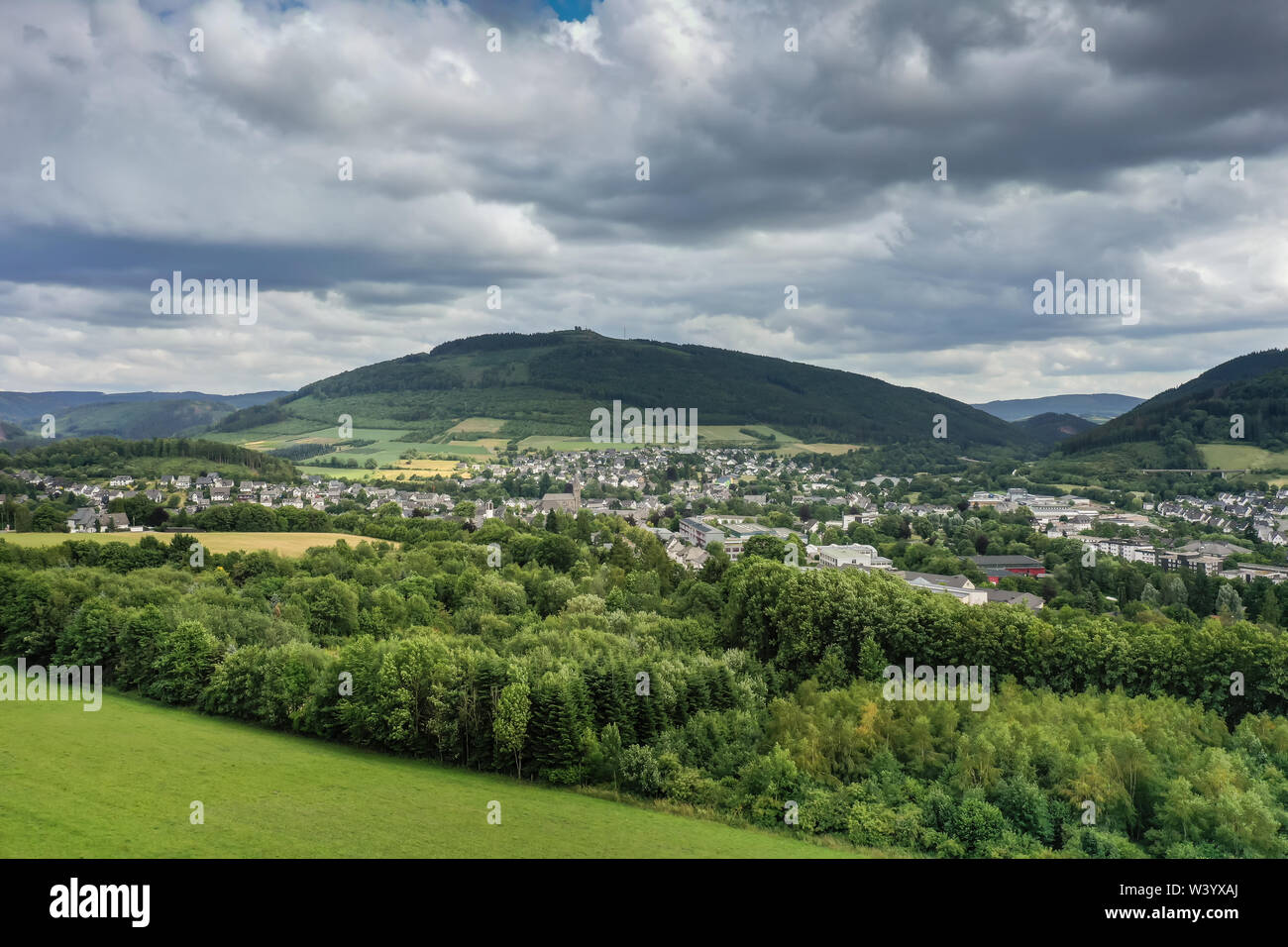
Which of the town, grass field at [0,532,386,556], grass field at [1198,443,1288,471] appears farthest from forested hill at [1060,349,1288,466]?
grass field at [0,532,386,556]

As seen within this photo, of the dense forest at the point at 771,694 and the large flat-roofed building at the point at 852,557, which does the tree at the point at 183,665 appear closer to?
the dense forest at the point at 771,694

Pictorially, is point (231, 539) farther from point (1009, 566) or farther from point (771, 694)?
point (1009, 566)

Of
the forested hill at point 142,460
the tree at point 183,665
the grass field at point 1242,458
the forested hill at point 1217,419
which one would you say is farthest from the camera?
the forested hill at point 1217,419

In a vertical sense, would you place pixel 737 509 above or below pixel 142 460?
below

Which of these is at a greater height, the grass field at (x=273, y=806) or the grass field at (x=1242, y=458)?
the grass field at (x=1242, y=458)

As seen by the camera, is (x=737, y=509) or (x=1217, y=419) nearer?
(x=737, y=509)

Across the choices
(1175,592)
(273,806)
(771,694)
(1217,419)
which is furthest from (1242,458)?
(273,806)

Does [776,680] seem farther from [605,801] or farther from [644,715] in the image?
[605,801]

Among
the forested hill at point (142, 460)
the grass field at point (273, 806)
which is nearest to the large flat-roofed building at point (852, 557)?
the grass field at point (273, 806)
